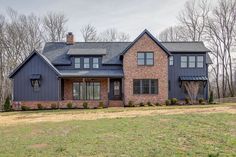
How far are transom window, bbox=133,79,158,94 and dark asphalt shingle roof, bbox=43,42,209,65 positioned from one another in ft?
9.96

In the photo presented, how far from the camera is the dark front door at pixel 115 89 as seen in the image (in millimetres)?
30938

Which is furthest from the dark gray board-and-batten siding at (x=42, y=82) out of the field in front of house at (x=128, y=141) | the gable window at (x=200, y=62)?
the field in front of house at (x=128, y=141)

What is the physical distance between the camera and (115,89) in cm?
3108

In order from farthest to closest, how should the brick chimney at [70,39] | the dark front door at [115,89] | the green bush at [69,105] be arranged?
the brick chimney at [70,39] < the dark front door at [115,89] < the green bush at [69,105]

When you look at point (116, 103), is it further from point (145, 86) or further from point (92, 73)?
point (92, 73)

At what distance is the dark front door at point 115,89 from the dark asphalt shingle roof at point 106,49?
6.28 ft

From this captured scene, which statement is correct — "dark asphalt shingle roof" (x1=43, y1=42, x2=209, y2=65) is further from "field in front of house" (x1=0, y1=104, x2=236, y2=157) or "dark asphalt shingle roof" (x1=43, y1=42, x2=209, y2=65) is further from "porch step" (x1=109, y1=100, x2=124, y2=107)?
"field in front of house" (x1=0, y1=104, x2=236, y2=157)

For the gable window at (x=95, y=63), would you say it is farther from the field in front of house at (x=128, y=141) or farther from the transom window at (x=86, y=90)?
the field in front of house at (x=128, y=141)

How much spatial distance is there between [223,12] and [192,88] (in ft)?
65.2

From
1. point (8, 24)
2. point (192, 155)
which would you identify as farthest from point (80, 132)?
point (8, 24)

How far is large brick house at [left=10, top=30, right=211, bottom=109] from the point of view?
94.3 feet

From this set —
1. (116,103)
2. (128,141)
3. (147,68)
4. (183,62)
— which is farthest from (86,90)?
(128,141)

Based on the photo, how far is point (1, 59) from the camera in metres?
41.3

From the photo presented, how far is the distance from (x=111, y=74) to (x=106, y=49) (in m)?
4.58
